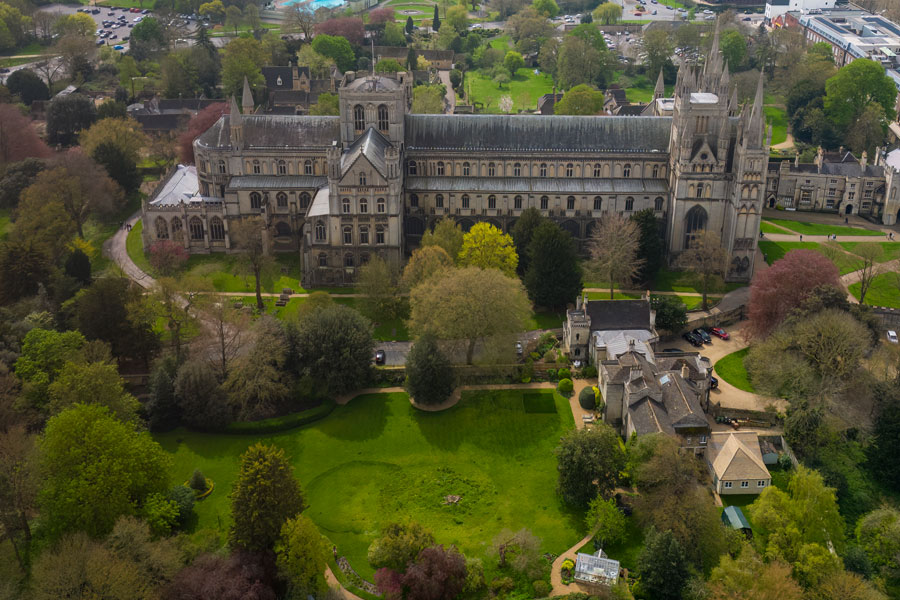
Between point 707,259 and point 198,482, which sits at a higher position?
point 707,259

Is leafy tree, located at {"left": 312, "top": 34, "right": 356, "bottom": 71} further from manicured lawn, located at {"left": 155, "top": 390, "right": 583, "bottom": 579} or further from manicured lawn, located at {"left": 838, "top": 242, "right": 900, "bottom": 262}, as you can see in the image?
manicured lawn, located at {"left": 155, "top": 390, "right": 583, "bottom": 579}

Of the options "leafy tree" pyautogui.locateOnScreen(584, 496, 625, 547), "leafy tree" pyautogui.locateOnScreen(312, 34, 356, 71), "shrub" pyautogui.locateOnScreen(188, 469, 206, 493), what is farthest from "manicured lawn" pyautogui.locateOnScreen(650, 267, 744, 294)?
"leafy tree" pyautogui.locateOnScreen(312, 34, 356, 71)

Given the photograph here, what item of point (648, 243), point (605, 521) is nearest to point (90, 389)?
point (605, 521)

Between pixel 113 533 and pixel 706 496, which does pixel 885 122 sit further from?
pixel 113 533

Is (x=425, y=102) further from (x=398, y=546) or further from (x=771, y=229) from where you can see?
(x=398, y=546)

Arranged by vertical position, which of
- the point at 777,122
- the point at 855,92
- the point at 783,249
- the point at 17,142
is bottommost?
the point at 783,249

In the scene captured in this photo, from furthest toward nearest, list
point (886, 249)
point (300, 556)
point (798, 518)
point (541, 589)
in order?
point (886, 249) → point (798, 518) → point (541, 589) → point (300, 556)
